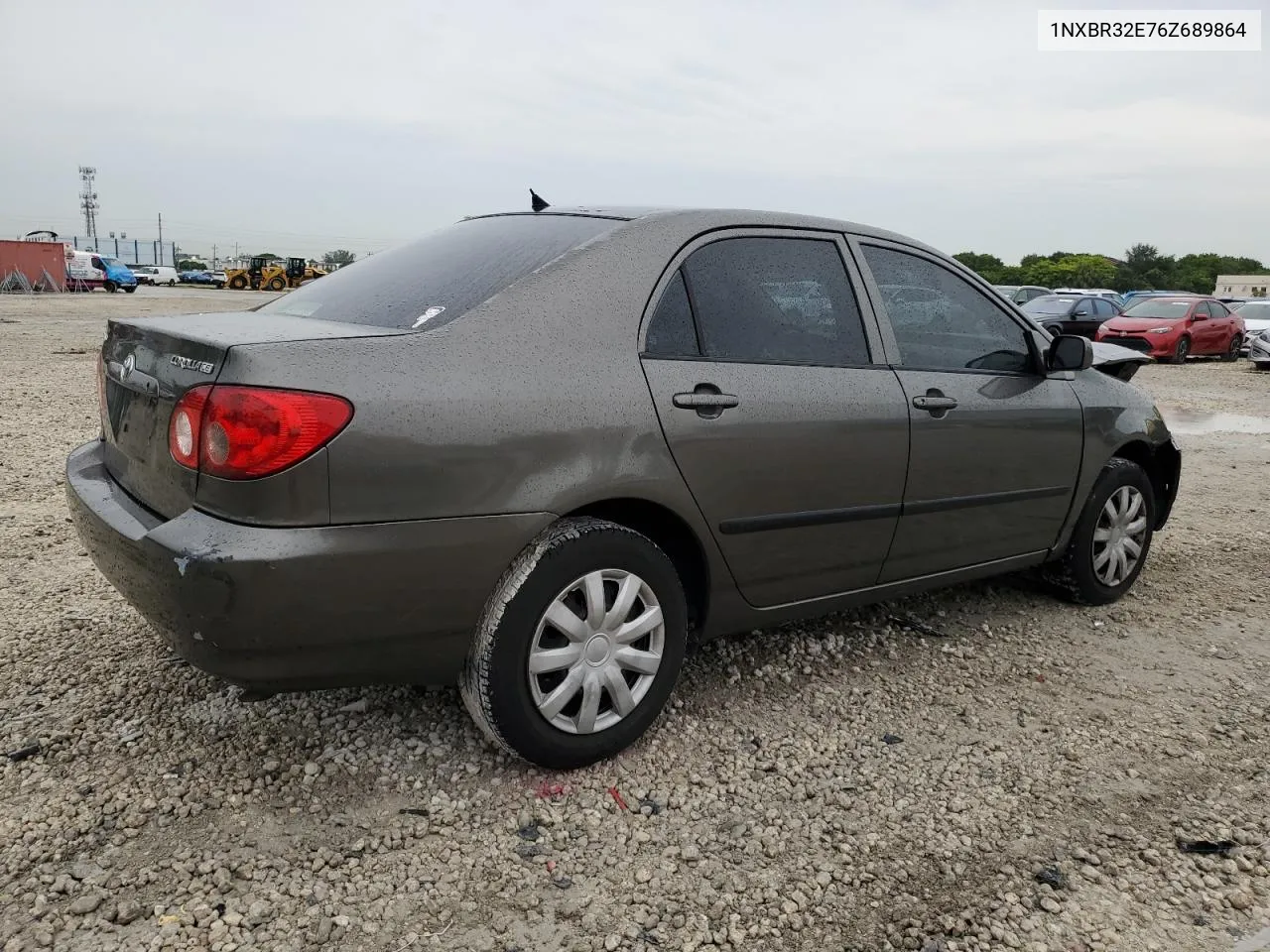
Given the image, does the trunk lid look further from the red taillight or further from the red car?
the red car

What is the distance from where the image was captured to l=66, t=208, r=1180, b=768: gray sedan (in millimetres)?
2234

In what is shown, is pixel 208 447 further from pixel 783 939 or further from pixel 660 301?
pixel 783 939

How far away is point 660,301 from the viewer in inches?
112

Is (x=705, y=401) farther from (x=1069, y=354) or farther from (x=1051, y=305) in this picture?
(x=1051, y=305)

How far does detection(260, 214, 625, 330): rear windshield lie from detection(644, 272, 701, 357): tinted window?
274mm

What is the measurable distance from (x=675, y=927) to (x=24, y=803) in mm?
1678

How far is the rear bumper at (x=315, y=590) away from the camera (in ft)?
7.16

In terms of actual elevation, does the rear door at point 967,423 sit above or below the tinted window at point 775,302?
below

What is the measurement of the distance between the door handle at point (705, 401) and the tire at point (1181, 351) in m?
19.9

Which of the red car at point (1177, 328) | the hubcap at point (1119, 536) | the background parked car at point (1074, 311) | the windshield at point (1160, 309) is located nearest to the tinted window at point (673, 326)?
the hubcap at point (1119, 536)

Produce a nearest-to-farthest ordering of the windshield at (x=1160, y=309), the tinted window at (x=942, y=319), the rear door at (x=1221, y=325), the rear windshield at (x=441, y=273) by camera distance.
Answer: the rear windshield at (x=441, y=273), the tinted window at (x=942, y=319), the windshield at (x=1160, y=309), the rear door at (x=1221, y=325)

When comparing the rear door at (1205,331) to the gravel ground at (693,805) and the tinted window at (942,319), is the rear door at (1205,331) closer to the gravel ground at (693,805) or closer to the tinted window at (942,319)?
the gravel ground at (693,805)

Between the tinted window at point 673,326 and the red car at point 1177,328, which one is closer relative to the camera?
the tinted window at point 673,326

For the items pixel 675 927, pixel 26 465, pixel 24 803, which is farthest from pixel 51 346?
pixel 675 927
